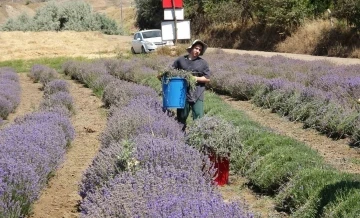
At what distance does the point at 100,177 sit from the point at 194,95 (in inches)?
106

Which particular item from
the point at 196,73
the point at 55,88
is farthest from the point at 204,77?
the point at 55,88

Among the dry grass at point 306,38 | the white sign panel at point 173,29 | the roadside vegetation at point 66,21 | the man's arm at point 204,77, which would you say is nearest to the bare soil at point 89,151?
the man's arm at point 204,77

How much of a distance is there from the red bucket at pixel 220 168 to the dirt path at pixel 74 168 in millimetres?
1533

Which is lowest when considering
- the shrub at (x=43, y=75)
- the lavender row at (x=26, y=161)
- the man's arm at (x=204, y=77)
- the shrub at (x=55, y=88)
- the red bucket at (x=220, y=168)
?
the shrub at (x=43, y=75)

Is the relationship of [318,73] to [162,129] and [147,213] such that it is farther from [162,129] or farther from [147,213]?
[147,213]

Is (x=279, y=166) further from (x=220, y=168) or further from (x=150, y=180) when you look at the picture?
(x=150, y=180)

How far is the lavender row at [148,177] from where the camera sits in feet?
10.8

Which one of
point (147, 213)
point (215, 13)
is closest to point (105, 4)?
point (215, 13)

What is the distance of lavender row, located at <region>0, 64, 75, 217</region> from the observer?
466 cm

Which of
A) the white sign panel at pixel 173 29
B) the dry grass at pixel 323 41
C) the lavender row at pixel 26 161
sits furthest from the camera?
the white sign panel at pixel 173 29

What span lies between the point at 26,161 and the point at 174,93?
2.29 m

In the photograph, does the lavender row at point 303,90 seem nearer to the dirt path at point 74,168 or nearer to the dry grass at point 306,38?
the dirt path at point 74,168

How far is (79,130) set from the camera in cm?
1033

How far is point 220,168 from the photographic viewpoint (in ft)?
19.8
